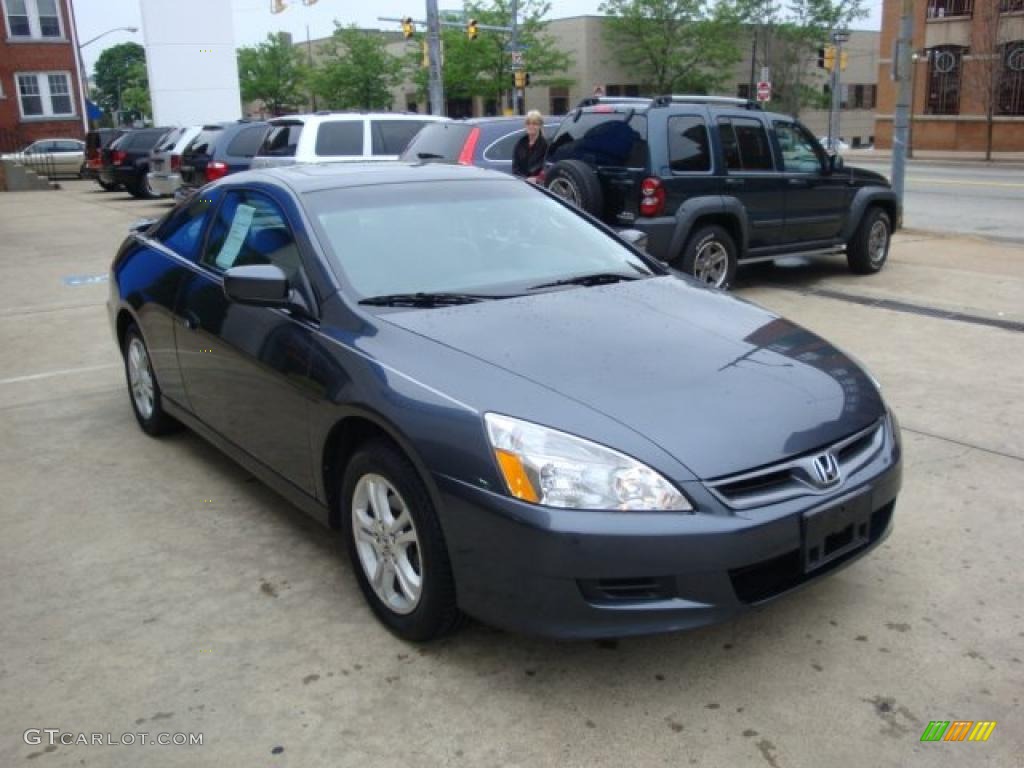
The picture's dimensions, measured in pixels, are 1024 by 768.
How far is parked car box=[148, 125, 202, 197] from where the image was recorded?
61.5 ft

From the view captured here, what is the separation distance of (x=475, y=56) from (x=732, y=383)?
166ft

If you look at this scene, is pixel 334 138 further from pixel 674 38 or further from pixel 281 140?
pixel 674 38

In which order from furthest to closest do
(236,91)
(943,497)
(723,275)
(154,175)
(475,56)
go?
(475,56)
(236,91)
(154,175)
(723,275)
(943,497)

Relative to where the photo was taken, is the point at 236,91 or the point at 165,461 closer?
the point at 165,461

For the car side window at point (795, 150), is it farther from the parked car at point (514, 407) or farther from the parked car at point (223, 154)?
the parked car at point (223, 154)

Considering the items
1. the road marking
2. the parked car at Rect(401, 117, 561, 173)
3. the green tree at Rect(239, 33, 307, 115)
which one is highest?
the green tree at Rect(239, 33, 307, 115)

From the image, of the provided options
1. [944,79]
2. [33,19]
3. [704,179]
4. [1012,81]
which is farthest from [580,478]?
[33,19]

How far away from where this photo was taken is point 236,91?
3559cm

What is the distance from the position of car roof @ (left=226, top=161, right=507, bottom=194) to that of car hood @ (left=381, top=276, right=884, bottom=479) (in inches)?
37.5

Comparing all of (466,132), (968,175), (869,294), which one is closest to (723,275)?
(869,294)

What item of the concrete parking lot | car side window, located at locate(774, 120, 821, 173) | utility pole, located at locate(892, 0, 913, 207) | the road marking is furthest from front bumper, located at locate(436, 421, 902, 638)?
utility pole, located at locate(892, 0, 913, 207)

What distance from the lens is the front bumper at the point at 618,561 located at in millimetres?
2711

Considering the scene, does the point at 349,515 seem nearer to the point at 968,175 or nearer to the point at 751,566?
the point at 751,566

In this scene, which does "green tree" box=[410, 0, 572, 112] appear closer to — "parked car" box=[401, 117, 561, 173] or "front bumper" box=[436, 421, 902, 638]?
"parked car" box=[401, 117, 561, 173]
